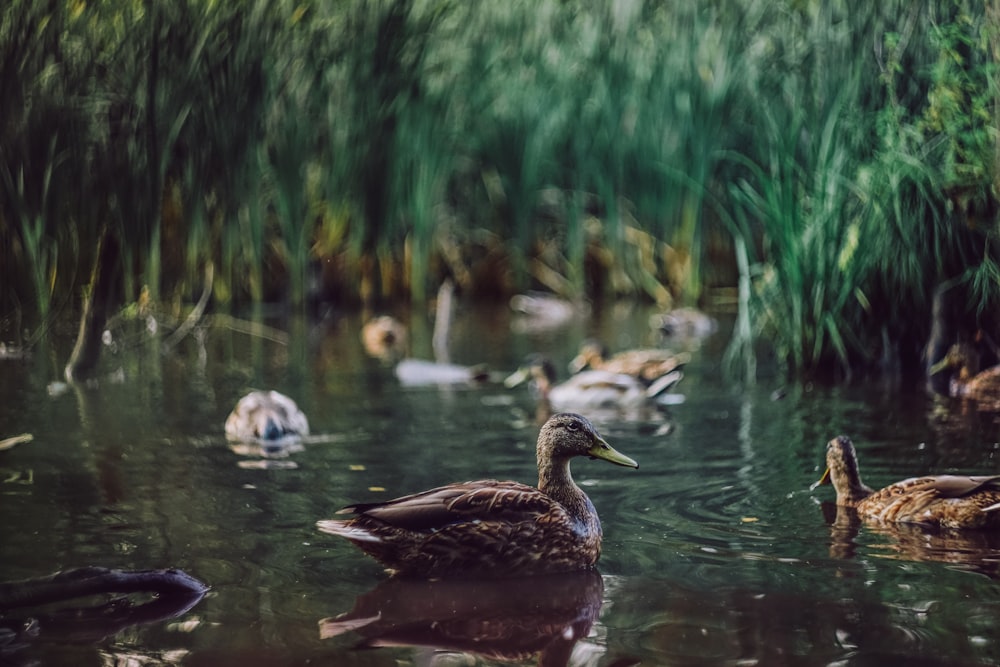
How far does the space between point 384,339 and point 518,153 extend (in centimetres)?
383

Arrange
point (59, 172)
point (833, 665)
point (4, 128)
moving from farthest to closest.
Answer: point (59, 172)
point (4, 128)
point (833, 665)

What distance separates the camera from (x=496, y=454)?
741 centimetres

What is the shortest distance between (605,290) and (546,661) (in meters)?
12.8

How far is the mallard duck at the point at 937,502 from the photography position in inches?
219

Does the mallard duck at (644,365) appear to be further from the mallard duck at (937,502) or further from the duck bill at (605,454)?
the duck bill at (605,454)

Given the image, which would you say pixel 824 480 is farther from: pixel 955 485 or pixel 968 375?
pixel 968 375

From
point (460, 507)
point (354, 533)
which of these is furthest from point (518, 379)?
point (354, 533)

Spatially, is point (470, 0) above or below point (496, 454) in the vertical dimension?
above

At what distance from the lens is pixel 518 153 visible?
15.5 meters

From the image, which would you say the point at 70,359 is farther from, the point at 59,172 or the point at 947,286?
the point at 947,286

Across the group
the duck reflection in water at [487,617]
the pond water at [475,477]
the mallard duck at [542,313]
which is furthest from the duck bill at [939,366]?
the mallard duck at [542,313]

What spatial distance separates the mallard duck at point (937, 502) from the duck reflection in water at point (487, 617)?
1.46 metres

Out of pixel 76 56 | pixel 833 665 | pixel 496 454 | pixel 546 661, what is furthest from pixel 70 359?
pixel 833 665

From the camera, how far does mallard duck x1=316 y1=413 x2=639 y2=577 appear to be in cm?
501
